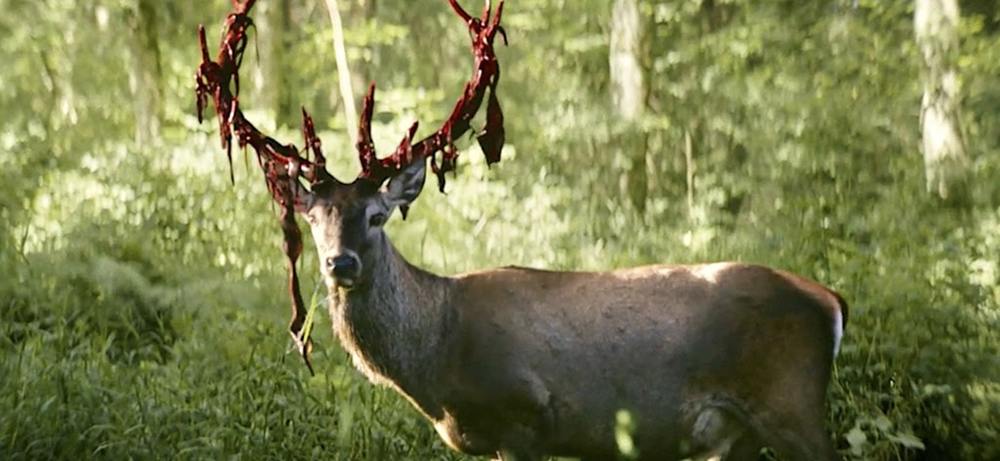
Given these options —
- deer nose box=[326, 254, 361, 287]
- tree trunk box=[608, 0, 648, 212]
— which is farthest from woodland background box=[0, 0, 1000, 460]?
deer nose box=[326, 254, 361, 287]

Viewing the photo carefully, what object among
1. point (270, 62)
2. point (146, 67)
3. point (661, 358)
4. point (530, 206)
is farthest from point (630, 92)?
point (661, 358)

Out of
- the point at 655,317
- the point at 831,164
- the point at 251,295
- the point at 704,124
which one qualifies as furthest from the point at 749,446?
the point at 704,124

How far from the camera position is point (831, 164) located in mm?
12445

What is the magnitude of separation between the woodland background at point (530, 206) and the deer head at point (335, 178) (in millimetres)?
1404

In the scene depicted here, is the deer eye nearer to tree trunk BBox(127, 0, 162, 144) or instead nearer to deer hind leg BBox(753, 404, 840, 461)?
deer hind leg BBox(753, 404, 840, 461)

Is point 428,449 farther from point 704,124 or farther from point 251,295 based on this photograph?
point 704,124

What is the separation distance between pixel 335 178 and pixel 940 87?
8.60 meters

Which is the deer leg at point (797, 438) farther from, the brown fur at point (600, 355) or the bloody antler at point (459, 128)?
the bloody antler at point (459, 128)

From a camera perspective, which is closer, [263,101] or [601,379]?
[601,379]

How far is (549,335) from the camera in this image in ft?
18.2

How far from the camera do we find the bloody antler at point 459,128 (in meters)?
5.41

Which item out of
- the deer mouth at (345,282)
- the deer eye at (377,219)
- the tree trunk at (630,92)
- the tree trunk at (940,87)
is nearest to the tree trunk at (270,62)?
the tree trunk at (630,92)

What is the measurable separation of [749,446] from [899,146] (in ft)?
29.7

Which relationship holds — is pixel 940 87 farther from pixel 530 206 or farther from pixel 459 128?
pixel 459 128
